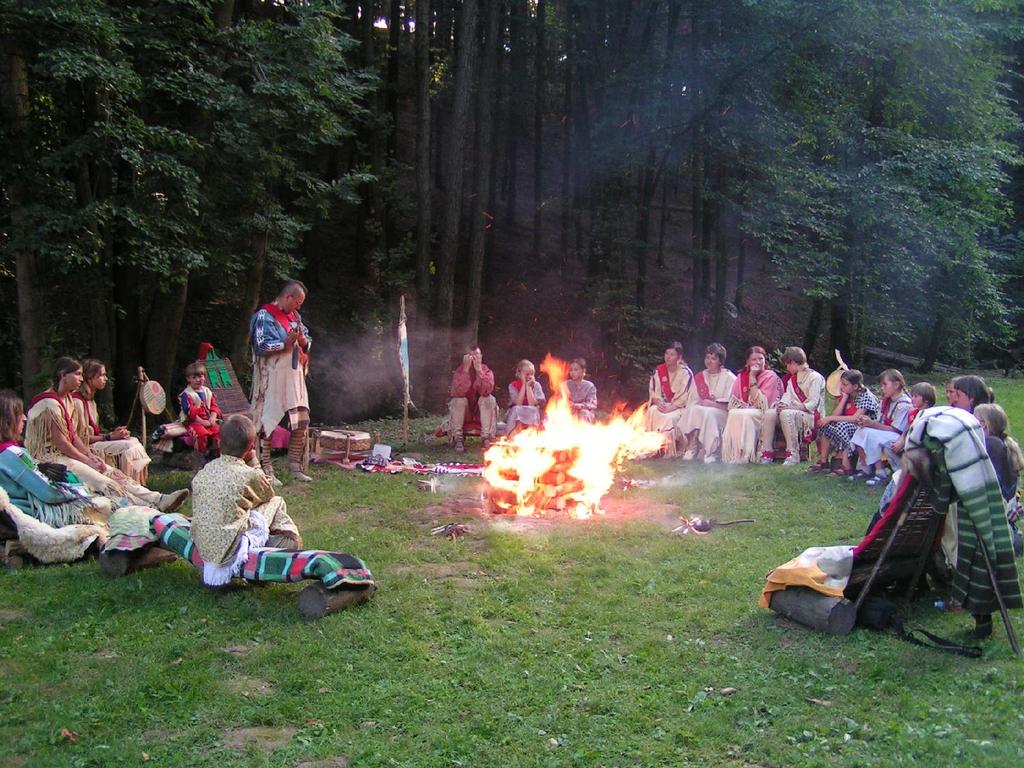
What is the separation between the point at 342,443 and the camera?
37.5ft

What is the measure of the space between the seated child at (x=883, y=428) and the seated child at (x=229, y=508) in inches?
269

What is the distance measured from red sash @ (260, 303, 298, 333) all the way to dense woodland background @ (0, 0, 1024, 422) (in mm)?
1543

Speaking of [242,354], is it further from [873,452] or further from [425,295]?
[873,452]

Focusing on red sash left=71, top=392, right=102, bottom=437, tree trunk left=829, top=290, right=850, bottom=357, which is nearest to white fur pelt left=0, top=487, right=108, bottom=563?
red sash left=71, top=392, right=102, bottom=437

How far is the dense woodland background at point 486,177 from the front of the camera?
10406 millimetres

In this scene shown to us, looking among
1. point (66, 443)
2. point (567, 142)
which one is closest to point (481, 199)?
point (567, 142)

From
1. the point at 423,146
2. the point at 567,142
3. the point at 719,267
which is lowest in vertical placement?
the point at 719,267

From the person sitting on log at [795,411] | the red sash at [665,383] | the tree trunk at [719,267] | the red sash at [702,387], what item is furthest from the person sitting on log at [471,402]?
the tree trunk at [719,267]

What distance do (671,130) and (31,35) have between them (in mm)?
13108

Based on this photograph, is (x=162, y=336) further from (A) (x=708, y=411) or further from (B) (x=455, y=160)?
(A) (x=708, y=411)

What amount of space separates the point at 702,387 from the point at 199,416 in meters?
6.65

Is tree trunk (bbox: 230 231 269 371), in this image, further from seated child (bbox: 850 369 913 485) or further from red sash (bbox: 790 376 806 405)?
seated child (bbox: 850 369 913 485)

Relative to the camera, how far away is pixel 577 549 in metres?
7.36

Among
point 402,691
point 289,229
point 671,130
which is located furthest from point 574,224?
point 402,691
